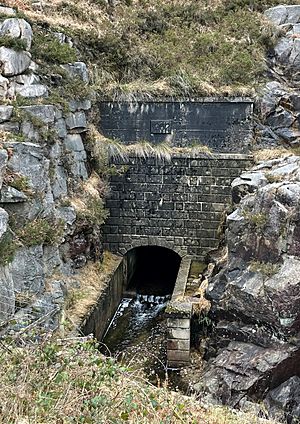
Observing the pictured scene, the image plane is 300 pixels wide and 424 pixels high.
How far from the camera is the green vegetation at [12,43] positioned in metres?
10.6

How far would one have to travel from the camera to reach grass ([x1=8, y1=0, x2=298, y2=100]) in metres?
13.8

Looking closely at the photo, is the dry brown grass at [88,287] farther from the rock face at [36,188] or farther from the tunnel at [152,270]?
the tunnel at [152,270]

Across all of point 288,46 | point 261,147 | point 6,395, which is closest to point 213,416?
point 6,395

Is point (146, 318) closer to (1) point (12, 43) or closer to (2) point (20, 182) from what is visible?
(2) point (20, 182)

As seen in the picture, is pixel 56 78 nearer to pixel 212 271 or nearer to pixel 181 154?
pixel 181 154

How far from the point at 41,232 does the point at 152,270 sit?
8241 millimetres

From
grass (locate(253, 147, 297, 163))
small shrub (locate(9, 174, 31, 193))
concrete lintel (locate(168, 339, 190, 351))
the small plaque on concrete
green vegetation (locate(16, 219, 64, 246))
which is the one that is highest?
the small plaque on concrete

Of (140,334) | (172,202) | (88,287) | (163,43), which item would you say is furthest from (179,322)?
(163,43)

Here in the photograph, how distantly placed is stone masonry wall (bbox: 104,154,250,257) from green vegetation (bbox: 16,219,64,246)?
3.96 meters

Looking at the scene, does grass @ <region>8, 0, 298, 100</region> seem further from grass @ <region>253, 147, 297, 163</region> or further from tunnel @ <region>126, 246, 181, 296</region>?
tunnel @ <region>126, 246, 181, 296</region>

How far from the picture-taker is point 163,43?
636 inches

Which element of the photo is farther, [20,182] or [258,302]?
[258,302]

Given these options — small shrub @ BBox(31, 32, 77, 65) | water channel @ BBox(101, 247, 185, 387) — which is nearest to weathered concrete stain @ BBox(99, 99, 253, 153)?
small shrub @ BBox(31, 32, 77, 65)

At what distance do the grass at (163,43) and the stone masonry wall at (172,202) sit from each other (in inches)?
83.8
